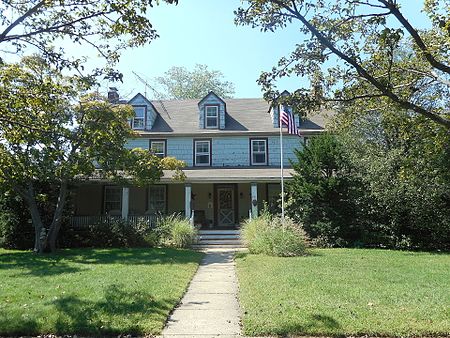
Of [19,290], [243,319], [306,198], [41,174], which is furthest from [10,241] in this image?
[243,319]

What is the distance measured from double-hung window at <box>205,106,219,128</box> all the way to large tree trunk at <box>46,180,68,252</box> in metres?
9.10

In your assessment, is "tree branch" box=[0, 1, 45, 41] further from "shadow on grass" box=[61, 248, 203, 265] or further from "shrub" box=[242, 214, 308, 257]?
"shrub" box=[242, 214, 308, 257]

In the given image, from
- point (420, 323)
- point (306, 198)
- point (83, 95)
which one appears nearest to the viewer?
point (420, 323)

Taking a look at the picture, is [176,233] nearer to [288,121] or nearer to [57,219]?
[57,219]

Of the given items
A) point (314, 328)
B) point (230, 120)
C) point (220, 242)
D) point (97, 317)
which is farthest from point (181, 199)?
point (314, 328)

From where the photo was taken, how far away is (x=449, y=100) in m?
14.9

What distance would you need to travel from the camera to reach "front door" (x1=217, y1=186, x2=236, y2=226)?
22.1m

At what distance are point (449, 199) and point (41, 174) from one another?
15.9 metres

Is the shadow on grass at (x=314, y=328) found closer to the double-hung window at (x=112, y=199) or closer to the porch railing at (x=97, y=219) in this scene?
the porch railing at (x=97, y=219)

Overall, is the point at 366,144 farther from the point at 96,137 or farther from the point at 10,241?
the point at 10,241

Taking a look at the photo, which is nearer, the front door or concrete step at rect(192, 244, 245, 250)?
concrete step at rect(192, 244, 245, 250)

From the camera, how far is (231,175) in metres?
19.7

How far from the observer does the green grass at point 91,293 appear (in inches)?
221

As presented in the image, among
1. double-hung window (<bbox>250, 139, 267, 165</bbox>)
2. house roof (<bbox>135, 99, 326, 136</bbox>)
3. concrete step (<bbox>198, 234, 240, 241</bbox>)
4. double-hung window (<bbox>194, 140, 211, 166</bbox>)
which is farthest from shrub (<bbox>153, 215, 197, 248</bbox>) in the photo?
house roof (<bbox>135, 99, 326, 136</bbox>)
